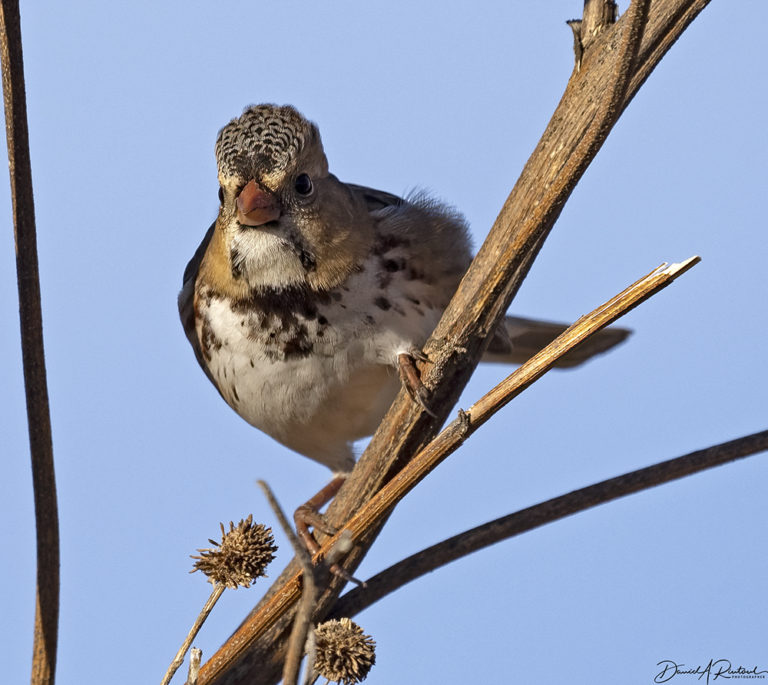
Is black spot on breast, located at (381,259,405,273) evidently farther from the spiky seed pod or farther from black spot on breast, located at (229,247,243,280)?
the spiky seed pod

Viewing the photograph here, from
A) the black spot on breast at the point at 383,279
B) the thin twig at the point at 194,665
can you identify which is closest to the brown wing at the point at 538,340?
the black spot on breast at the point at 383,279

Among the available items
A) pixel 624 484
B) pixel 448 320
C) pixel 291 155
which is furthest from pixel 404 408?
pixel 291 155

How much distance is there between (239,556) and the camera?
181 centimetres

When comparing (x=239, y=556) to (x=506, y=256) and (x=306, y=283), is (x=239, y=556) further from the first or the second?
(x=306, y=283)

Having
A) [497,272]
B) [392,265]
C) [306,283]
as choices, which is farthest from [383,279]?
[497,272]

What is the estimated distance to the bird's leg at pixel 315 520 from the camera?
7.57 ft

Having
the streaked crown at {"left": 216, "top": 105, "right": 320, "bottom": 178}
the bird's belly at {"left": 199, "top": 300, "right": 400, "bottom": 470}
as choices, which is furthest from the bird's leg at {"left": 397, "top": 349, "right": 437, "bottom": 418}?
the streaked crown at {"left": 216, "top": 105, "right": 320, "bottom": 178}

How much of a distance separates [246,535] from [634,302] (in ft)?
2.64

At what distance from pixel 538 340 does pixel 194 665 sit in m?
2.80

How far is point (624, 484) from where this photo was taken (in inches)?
85.0

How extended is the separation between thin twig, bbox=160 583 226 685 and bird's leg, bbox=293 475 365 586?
0.58 metres

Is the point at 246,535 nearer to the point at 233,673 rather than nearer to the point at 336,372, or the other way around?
the point at 233,673

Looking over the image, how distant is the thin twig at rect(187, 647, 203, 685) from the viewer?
1471mm

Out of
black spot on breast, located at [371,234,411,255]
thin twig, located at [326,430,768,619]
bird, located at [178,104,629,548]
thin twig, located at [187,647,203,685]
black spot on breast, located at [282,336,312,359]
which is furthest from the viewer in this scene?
black spot on breast, located at [371,234,411,255]
